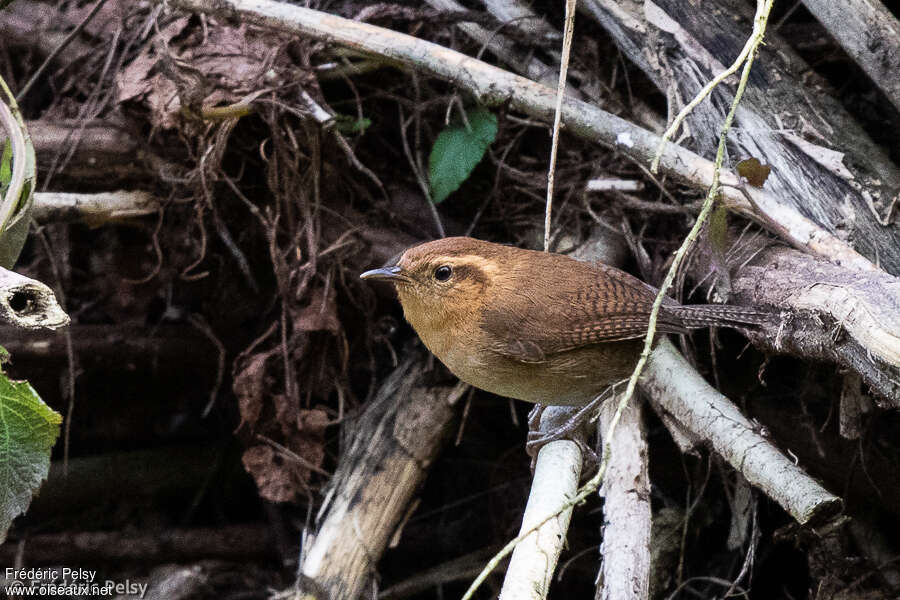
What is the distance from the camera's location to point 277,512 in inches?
151

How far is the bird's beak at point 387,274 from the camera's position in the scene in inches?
110

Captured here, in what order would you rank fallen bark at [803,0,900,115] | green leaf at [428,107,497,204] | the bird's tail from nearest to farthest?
1. the bird's tail
2. fallen bark at [803,0,900,115]
3. green leaf at [428,107,497,204]

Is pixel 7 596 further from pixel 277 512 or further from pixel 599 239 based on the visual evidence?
pixel 599 239

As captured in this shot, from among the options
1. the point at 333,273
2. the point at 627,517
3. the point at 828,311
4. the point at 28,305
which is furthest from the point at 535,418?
the point at 28,305

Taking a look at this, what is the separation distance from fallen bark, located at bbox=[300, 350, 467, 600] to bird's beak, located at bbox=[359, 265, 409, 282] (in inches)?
31.7

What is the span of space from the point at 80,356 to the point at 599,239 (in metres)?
2.24

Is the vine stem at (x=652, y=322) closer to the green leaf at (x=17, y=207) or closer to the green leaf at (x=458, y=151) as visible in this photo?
the green leaf at (x=458, y=151)

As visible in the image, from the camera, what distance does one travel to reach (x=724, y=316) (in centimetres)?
260

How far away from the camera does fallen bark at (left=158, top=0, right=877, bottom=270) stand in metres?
2.87

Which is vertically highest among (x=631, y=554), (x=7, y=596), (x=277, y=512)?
(x=631, y=554)

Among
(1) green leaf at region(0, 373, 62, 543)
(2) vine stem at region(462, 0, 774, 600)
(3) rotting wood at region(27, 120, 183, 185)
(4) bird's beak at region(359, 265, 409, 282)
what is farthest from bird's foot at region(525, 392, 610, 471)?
(3) rotting wood at region(27, 120, 183, 185)

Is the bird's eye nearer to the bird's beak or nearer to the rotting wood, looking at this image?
the bird's beak

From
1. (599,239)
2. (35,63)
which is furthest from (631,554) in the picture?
(35,63)

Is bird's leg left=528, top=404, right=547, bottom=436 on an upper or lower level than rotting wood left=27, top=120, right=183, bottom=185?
upper
